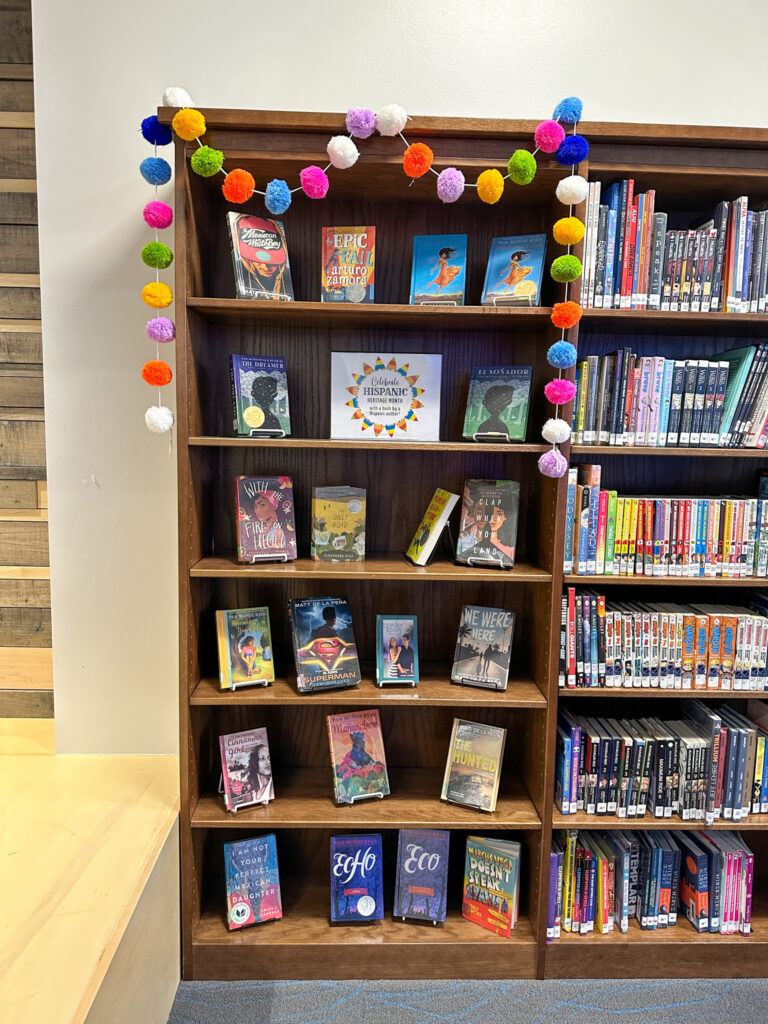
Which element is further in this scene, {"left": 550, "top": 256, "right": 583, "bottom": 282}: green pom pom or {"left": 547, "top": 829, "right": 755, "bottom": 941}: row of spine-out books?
{"left": 547, "top": 829, "right": 755, "bottom": 941}: row of spine-out books

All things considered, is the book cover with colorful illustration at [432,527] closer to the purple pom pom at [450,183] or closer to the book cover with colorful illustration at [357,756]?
the book cover with colorful illustration at [357,756]

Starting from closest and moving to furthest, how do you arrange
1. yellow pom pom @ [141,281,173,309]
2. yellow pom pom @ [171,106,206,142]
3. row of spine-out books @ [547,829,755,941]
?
1. yellow pom pom @ [171,106,206,142]
2. yellow pom pom @ [141,281,173,309]
3. row of spine-out books @ [547,829,755,941]

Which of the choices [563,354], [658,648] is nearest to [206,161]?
[563,354]

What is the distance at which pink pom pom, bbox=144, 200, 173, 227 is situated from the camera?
1.66 m

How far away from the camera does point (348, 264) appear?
6.00 ft

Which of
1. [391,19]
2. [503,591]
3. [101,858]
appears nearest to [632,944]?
[503,591]

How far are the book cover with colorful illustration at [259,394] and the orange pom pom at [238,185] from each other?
394 mm

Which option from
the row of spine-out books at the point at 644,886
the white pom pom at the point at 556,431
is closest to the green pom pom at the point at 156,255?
the white pom pom at the point at 556,431

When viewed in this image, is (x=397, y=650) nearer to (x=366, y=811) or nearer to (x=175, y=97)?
(x=366, y=811)

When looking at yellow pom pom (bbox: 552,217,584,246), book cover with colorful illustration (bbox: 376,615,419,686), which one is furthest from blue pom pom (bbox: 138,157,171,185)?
book cover with colorful illustration (bbox: 376,615,419,686)

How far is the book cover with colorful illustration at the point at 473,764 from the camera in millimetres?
1914

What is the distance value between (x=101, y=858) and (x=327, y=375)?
1401 millimetres

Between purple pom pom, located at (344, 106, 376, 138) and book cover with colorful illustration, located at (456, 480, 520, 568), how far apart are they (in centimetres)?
94

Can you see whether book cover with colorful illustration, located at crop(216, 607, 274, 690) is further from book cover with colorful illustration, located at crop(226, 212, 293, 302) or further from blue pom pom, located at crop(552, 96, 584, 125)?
blue pom pom, located at crop(552, 96, 584, 125)
